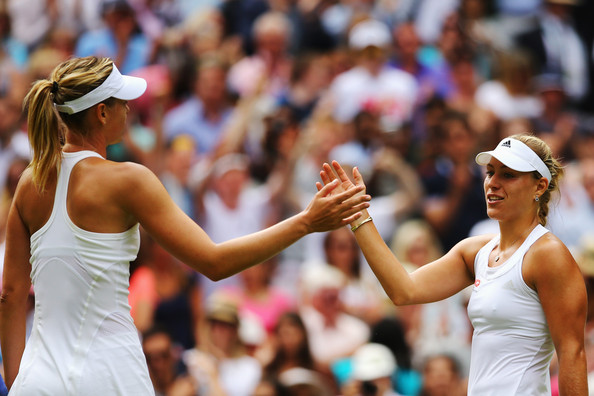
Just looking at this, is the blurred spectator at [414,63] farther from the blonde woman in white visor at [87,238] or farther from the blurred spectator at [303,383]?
the blonde woman in white visor at [87,238]

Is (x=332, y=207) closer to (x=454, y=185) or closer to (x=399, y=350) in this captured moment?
(x=399, y=350)

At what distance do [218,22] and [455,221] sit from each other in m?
3.86

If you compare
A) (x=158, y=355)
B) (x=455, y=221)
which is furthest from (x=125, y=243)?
(x=455, y=221)

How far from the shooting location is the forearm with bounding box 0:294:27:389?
11.2ft

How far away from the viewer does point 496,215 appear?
362cm

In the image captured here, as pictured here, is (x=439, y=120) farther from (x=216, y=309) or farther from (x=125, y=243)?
(x=125, y=243)

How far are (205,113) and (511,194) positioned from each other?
5.53 meters

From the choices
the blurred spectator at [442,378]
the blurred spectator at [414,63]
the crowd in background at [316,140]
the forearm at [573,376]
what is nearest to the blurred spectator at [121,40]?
the crowd in background at [316,140]

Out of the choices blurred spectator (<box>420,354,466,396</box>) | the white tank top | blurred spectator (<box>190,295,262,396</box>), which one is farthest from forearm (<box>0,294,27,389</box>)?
blurred spectator (<box>420,354,466,396</box>)

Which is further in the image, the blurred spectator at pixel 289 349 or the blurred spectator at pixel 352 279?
the blurred spectator at pixel 352 279

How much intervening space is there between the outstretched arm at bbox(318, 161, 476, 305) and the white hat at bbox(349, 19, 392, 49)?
523cm

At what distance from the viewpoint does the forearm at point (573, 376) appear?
10.7ft

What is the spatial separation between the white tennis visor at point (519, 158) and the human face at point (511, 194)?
0.14ft

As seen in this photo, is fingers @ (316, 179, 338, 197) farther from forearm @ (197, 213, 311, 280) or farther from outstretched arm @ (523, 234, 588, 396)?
outstretched arm @ (523, 234, 588, 396)
